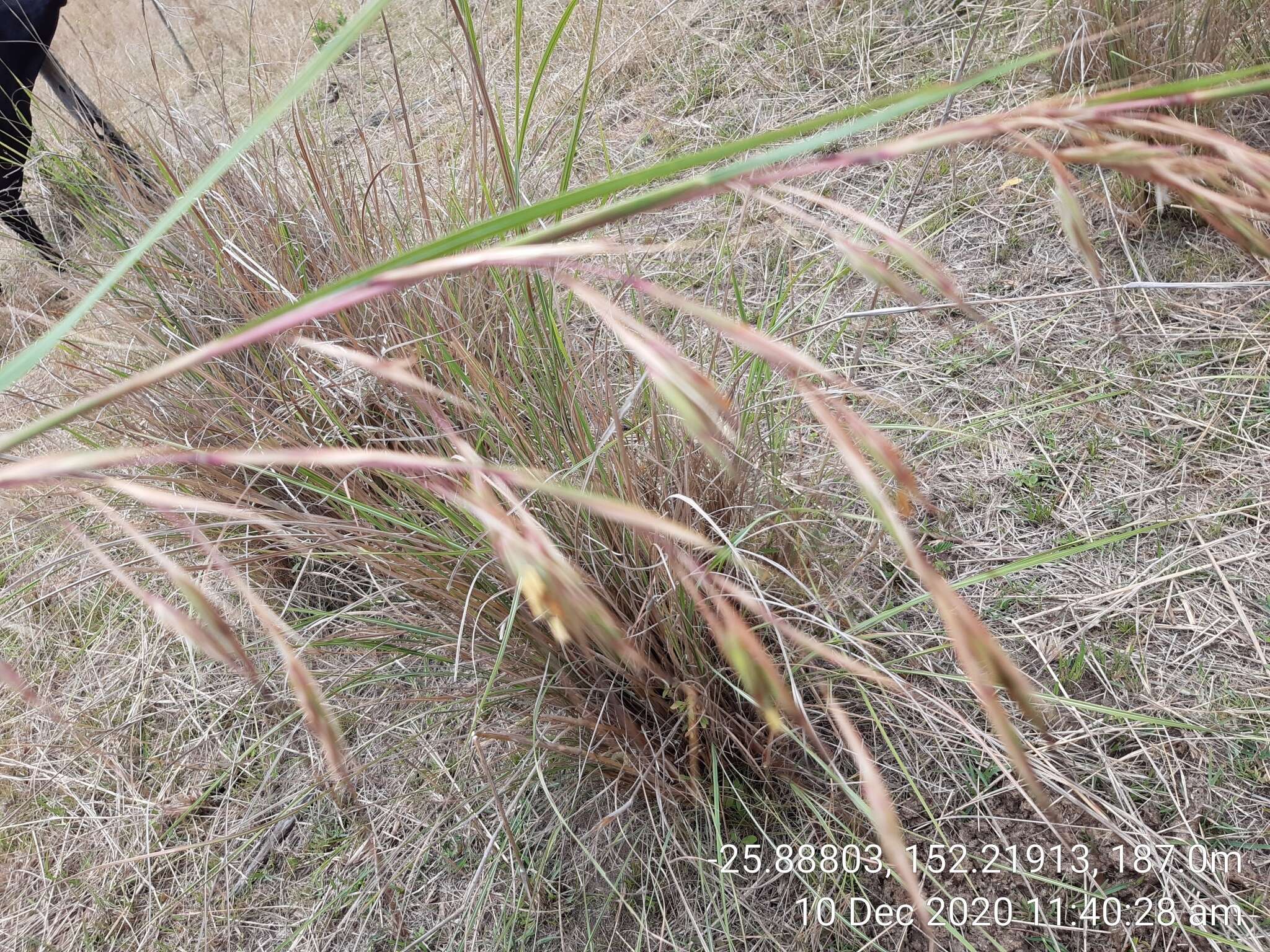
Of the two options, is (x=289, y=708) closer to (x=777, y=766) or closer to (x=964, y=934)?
(x=777, y=766)

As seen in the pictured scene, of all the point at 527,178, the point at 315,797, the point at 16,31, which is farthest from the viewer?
the point at 16,31

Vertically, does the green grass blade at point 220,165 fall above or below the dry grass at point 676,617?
above

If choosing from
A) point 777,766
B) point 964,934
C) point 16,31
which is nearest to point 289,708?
point 777,766

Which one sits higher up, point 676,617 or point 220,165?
point 220,165

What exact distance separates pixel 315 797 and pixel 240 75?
4.15 m

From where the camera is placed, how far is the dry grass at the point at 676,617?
3.13 ft

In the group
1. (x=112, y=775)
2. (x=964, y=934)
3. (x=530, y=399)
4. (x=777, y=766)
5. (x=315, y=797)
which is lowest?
(x=964, y=934)

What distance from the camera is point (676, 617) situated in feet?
3.05

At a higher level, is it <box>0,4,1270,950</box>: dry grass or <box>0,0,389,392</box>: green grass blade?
<box>0,0,389,392</box>: green grass blade

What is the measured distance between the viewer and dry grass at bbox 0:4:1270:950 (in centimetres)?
95

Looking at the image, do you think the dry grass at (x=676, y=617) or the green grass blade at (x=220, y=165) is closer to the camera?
the green grass blade at (x=220, y=165)

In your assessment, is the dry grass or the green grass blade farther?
the dry grass

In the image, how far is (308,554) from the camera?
93 centimetres

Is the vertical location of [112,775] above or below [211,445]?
below
